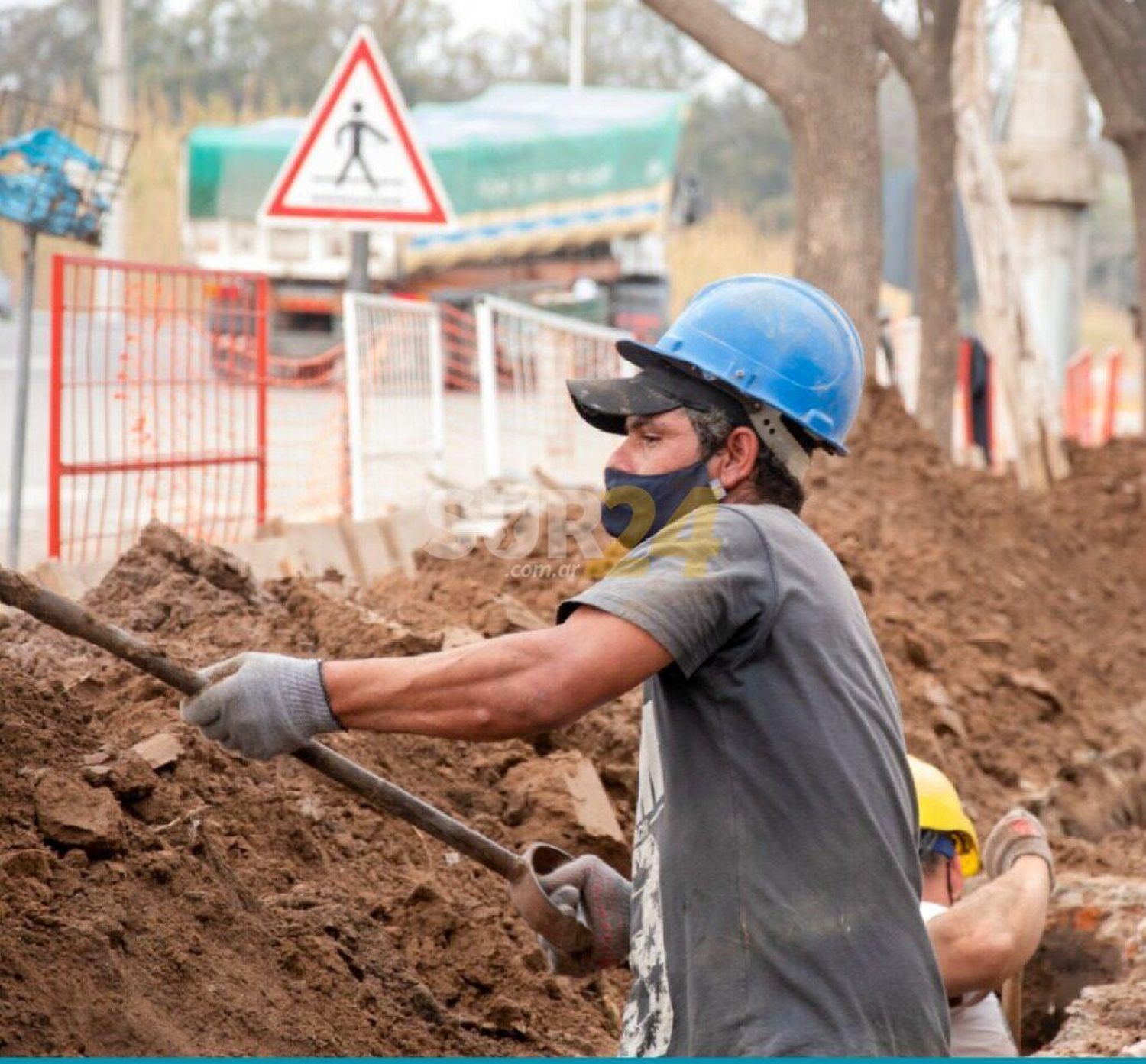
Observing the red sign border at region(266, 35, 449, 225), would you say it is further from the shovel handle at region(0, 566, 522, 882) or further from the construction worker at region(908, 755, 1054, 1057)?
the shovel handle at region(0, 566, 522, 882)

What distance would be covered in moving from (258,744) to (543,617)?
14.5ft

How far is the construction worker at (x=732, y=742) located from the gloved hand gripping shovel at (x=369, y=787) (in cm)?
35

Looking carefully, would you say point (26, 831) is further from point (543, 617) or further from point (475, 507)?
point (475, 507)

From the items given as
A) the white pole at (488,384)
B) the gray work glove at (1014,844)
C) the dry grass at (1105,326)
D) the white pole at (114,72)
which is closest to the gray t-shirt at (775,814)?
the gray work glove at (1014,844)

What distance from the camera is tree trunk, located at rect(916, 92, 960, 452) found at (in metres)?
14.9

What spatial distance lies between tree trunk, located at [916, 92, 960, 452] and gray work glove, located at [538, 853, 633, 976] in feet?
37.0

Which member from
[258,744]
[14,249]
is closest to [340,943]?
[258,744]

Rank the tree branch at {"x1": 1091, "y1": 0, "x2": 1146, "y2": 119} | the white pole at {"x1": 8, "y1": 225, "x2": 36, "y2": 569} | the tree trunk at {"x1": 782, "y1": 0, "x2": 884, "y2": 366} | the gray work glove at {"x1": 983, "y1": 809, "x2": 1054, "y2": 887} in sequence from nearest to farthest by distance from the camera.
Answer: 1. the gray work glove at {"x1": 983, "y1": 809, "x2": 1054, "y2": 887}
2. the white pole at {"x1": 8, "y1": 225, "x2": 36, "y2": 569}
3. the tree trunk at {"x1": 782, "y1": 0, "x2": 884, "y2": 366}
4. the tree branch at {"x1": 1091, "y1": 0, "x2": 1146, "y2": 119}

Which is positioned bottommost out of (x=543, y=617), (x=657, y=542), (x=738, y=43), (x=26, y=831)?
(x=543, y=617)

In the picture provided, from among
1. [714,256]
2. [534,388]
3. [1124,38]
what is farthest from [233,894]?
[714,256]

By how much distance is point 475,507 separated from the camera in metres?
11.0

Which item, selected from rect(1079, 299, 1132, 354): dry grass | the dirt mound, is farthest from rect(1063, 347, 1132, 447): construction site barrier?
rect(1079, 299, 1132, 354): dry grass

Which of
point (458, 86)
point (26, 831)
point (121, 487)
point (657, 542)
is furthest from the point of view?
point (458, 86)

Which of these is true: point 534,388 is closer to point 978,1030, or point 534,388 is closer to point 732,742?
point 978,1030
